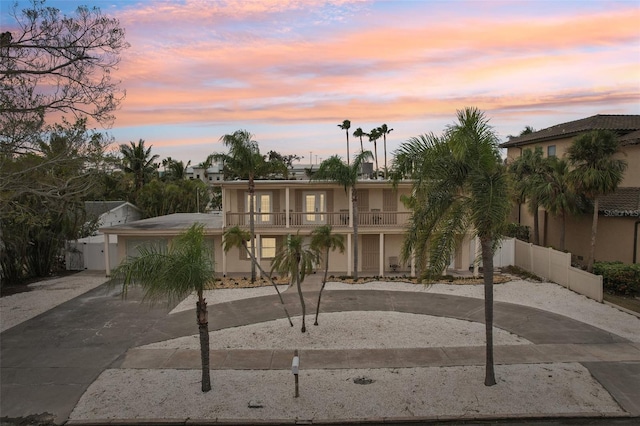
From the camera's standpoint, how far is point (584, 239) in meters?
25.4

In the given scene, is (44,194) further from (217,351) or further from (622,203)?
(622,203)

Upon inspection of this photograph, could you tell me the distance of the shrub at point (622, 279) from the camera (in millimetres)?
17984

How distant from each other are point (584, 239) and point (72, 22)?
2676 cm

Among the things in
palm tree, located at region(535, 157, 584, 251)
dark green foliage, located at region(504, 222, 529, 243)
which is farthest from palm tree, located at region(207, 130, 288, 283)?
dark green foliage, located at region(504, 222, 529, 243)

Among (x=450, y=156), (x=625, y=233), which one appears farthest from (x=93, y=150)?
(x=625, y=233)

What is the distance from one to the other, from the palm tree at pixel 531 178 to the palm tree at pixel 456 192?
16.3 meters

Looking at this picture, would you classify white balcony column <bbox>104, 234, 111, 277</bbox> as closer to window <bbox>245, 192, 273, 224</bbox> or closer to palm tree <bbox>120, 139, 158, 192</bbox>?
window <bbox>245, 192, 273, 224</bbox>

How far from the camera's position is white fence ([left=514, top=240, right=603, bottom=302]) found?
676 inches

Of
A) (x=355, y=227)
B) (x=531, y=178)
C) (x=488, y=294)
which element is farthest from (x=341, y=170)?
(x=531, y=178)

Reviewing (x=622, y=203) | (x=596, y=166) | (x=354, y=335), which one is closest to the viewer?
(x=354, y=335)

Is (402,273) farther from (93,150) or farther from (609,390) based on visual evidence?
(93,150)

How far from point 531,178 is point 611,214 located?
15.2 ft

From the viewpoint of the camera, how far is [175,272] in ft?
28.3

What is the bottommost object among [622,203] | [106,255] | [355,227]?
[106,255]
